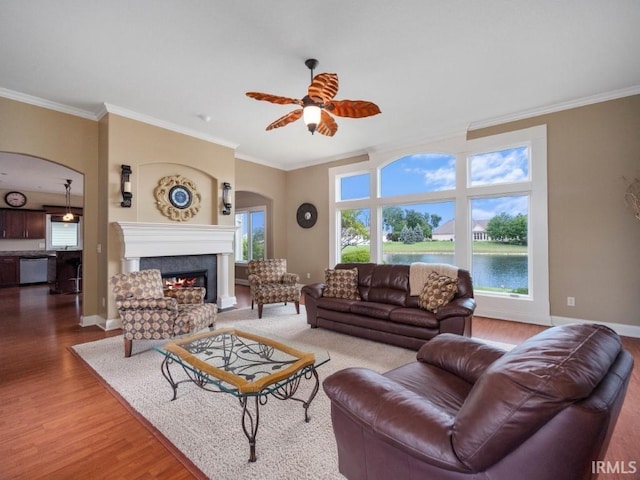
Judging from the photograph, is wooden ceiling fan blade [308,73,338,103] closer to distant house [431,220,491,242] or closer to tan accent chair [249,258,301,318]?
tan accent chair [249,258,301,318]

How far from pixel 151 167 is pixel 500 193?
5.33m

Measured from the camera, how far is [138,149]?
4.27 m

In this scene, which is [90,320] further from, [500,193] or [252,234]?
[500,193]

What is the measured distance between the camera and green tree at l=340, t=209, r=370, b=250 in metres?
6.11

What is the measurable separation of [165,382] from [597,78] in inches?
216

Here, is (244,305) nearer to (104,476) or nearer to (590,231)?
(104,476)

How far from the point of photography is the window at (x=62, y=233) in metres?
8.84

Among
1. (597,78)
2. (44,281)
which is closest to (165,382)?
(597,78)

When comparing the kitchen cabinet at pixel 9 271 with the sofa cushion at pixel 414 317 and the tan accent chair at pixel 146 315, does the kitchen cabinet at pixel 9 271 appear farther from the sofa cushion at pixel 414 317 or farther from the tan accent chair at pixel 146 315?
the sofa cushion at pixel 414 317

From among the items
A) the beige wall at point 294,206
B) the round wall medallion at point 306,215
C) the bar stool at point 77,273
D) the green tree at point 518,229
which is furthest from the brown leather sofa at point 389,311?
the bar stool at point 77,273

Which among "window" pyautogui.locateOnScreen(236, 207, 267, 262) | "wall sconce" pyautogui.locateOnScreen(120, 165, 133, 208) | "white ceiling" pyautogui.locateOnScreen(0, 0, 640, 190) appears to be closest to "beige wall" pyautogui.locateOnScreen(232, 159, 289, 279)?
"window" pyautogui.locateOnScreen(236, 207, 267, 262)

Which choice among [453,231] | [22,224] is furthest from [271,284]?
[22,224]

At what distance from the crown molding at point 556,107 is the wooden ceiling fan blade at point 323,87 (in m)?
3.05

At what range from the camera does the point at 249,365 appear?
2023 millimetres
